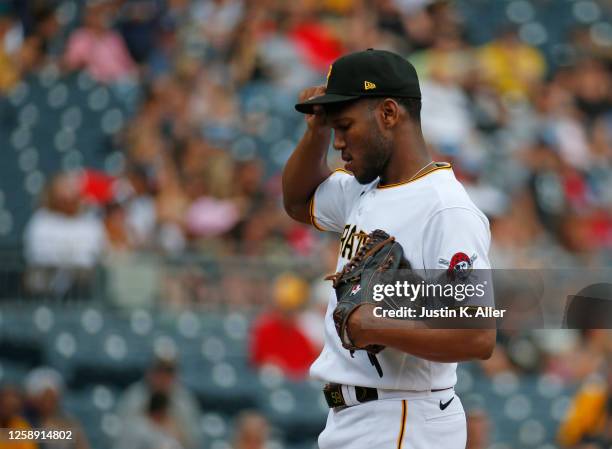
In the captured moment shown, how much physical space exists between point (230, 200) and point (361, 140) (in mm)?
5182

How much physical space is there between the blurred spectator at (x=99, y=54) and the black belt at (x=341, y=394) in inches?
287

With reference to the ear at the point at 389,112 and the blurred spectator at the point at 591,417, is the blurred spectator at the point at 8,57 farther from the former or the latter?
the ear at the point at 389,112

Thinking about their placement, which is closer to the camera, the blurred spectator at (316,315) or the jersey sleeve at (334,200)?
the jersey sleeve at (334,200)

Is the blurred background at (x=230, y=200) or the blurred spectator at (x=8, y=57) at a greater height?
the blurred spectator at (x=8, y=57)

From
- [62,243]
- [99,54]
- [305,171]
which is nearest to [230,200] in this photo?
[62,243]

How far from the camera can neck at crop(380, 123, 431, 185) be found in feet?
11.0

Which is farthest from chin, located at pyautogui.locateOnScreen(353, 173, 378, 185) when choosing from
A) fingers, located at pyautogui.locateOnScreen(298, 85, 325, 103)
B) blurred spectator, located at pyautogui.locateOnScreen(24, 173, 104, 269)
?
blurred spectator, located at pyautogui.locateOnScreen(24, 173, 104, 269)

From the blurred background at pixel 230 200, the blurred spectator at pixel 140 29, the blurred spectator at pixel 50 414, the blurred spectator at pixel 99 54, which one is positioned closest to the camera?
the blurred spectator at pixel 50 414

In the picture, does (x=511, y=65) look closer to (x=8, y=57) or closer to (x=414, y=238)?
(x=8, y=57)

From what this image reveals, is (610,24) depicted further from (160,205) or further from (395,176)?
(395,176)

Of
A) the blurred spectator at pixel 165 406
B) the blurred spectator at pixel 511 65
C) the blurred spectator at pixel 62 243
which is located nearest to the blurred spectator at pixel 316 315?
the blurred spectator at pixel 165 406

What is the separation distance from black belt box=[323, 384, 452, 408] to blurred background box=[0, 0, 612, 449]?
317 centimetres

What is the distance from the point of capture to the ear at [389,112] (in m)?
3.32

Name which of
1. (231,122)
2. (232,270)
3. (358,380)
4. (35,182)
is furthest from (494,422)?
(358,380)
